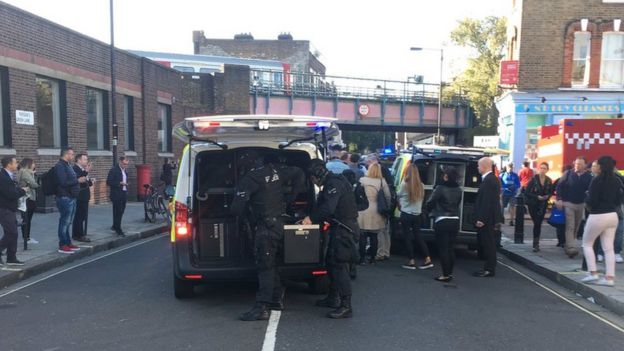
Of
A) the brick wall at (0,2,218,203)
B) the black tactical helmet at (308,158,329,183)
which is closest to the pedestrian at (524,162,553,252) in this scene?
the black tactical helmet at (308,158,329,183)

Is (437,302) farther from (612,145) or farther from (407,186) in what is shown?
(612,145)

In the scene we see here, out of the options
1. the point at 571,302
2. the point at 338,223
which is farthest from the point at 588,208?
the point at 338,223

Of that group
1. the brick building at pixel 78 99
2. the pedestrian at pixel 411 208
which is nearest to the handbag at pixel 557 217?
the pedestrian at pixel 411 208

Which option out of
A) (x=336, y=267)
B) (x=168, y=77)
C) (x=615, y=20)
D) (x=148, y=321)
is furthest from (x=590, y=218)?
(x=168, y=77)

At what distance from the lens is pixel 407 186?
781 centimetres

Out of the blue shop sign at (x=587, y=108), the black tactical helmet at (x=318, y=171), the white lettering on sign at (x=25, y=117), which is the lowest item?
the black tactical helmet at (x=318, y=171)

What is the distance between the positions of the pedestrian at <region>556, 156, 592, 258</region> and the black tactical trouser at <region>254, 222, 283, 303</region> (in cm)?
560

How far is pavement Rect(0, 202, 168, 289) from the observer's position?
24.3 ft

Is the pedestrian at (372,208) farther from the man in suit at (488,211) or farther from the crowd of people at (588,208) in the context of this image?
the crowd of people at (588,208)

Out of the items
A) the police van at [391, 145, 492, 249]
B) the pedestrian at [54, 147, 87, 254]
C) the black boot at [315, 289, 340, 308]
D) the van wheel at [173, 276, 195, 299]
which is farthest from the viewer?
the police van at [391, 145, 492, 249]

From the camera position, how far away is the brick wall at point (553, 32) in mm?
19781

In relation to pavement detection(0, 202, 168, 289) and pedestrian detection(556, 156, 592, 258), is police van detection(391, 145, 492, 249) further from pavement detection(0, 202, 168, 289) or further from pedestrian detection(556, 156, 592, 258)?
pavement detection(0, 202, 168, 289)

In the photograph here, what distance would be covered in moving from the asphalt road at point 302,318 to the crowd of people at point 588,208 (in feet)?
3.18

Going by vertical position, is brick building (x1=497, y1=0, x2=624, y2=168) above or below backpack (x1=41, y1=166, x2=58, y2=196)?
above
